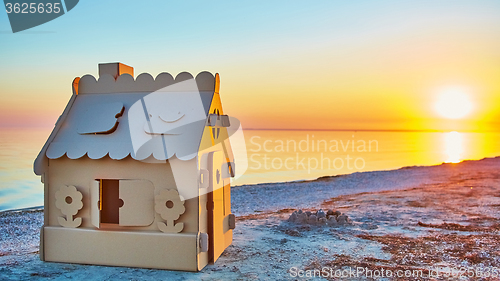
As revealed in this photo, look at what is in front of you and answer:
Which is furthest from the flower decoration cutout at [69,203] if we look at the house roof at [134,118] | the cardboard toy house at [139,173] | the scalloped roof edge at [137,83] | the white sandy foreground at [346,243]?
the scalloped roof edge at [137,83]

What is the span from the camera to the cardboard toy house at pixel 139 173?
4.92 m

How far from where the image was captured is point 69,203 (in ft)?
17.2

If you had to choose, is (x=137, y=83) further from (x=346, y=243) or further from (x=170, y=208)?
(x=346, y=243)

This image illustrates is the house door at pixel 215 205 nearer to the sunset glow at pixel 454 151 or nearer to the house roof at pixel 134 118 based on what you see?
the house roof at pixel 134 118

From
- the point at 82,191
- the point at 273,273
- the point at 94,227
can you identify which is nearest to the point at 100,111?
the point at 82,191

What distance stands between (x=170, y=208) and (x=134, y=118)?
1.40m

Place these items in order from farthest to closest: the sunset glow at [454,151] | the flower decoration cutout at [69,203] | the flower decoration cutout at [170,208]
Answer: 1. the sunset glow at [454,151]
2. the flower decoration cutout at [69,203]
3. the flower decoration cutout at [170,208]

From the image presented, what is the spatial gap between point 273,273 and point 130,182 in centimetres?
229

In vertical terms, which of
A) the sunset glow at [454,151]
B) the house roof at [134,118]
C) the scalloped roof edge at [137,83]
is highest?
the scalloped roof edge at [137,83]

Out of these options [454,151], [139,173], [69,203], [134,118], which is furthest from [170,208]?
[454,151]

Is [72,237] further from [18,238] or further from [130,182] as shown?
[18,238]

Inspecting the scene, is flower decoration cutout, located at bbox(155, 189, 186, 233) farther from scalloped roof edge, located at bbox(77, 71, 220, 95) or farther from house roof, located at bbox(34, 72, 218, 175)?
scalloped roof edge, located at bbox(77, 71, 220, 95)

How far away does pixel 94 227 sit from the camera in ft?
17.1

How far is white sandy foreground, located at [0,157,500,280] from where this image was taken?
197 inches
